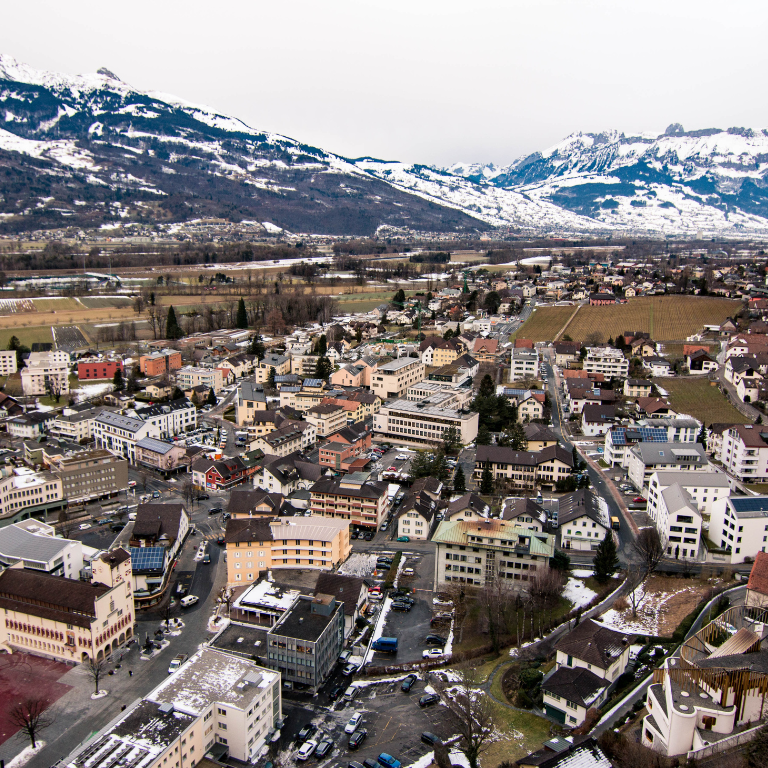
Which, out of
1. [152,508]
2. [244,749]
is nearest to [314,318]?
[152,508]

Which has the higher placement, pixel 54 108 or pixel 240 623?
pixel 54 108

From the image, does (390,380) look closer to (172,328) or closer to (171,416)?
(171,416)

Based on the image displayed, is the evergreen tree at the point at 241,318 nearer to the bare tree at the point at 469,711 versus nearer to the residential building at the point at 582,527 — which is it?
the residential building at the point at 582,527

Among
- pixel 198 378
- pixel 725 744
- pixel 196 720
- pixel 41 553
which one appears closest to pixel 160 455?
pixel 41 553

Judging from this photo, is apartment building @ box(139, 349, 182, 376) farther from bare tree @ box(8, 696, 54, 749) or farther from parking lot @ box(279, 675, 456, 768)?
parking lot @ box(279, 675, 456, 768)

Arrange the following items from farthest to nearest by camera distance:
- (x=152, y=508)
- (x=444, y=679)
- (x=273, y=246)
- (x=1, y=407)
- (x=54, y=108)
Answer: (x=54, y=108) → (x=273, y=246) → (x=1, y=407) → (x=152, y=508) → (x=444, y=679)

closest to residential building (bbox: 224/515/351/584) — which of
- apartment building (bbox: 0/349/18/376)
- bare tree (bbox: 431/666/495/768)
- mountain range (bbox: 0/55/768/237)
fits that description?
bare tree (bbox: 431/666/495/768)

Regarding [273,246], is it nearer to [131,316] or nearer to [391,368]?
[131,316]
